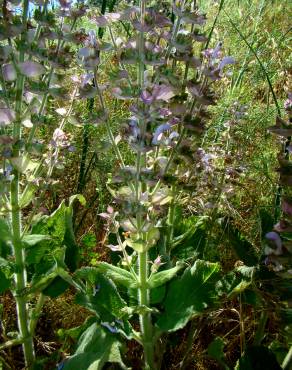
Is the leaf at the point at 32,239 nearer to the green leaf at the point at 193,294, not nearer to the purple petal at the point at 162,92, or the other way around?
the green leaf at the point at 193,294

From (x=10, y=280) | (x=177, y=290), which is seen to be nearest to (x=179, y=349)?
(x=177, y=290)

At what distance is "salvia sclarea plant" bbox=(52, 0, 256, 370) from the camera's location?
3.67 feet

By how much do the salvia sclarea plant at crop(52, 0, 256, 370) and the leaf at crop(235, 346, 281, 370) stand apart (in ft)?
0.56

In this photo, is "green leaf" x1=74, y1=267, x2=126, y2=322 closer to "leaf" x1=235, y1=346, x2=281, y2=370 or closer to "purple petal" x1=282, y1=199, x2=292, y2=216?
"leaf" x1=235, y1=346, x2=281, y2=370

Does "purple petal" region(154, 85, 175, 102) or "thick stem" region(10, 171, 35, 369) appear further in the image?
"thick stem" region(10, 171, 35, 369)

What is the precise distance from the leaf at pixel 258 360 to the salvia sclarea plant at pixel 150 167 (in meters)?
0.17

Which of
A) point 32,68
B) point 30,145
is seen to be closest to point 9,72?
point 32,68

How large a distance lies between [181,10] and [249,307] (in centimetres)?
109

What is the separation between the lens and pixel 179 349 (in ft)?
5.20

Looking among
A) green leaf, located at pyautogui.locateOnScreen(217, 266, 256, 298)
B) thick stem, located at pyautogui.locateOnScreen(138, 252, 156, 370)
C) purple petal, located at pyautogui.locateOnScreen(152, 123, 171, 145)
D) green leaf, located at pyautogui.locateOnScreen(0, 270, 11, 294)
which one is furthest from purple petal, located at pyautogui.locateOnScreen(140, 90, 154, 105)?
green leaf, located at pyautogui.locateOnScreen(0, 270, 11, 294)

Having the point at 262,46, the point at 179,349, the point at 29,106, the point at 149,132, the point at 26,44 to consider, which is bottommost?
the point at 179,349

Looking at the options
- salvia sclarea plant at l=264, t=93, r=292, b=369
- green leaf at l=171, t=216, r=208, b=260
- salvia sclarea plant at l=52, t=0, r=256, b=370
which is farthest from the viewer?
green leaf at l=171, t=216, r=208, b=260

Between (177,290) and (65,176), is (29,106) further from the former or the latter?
(65,176)

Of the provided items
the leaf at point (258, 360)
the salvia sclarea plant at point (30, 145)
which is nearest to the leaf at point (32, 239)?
the salvia sclarea plant at point (30, 145)
